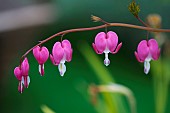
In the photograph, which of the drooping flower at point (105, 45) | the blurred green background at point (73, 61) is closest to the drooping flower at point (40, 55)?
the drooping flower at point (105, 45)

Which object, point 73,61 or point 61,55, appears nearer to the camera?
point 61,55

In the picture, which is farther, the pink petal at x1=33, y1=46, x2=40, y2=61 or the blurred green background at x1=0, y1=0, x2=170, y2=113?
the blurred green background at x1=0, y1=0, x2=170, y2=113

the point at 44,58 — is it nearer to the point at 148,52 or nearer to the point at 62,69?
the point at 62,69

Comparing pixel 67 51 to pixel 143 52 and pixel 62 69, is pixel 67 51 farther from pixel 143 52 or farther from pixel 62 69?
pixel 143 52

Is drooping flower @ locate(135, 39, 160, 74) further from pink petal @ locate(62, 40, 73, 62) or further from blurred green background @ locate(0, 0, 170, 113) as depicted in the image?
blurred green background @ locate(0, 0, 170, 113)

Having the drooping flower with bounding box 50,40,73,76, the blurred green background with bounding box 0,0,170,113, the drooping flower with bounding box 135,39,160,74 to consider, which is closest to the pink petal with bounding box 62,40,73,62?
the drooping flower with bounding box 50,40,73,76

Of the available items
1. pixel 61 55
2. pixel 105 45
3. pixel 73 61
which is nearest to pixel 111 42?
pixel 105 45

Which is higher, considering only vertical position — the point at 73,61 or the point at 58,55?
the point at 58,55

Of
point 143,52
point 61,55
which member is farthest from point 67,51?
point 143,52

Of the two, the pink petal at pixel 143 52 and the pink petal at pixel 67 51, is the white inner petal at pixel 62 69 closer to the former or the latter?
the pink petal at pixel 67 51
